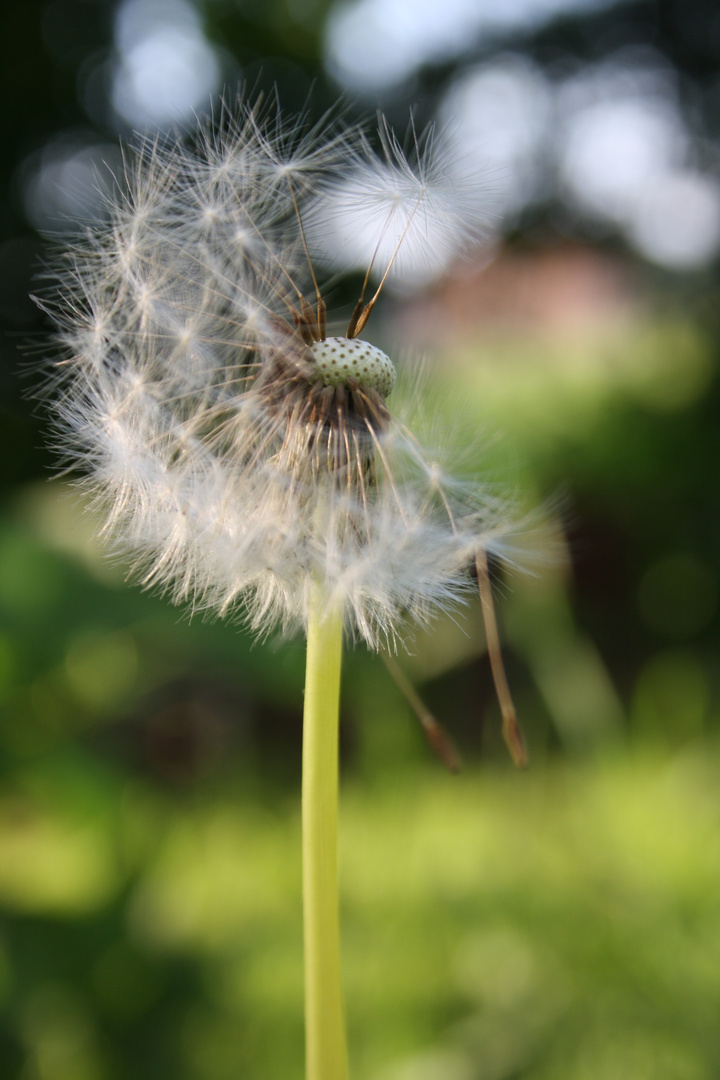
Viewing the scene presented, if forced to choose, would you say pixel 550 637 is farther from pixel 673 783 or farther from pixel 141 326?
pixel 141 326

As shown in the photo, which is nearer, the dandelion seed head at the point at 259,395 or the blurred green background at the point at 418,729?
the dandelion seed head at the point at 259,395

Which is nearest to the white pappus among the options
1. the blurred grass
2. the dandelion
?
the dandelion

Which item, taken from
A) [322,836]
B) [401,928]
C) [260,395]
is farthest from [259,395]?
[401,928]

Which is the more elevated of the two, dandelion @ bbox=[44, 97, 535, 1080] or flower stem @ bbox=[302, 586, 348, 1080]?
dandelion @ bbox=[44, 97, 535, 1080]

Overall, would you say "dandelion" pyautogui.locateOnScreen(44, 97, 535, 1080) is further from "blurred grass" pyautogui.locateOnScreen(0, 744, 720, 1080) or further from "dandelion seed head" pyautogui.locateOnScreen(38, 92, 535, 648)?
"blurred grass" pyautogui.locateOnScreen(0, 744, 720, 1080)

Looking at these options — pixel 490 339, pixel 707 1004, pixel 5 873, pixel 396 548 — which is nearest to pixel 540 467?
pixel 490 339

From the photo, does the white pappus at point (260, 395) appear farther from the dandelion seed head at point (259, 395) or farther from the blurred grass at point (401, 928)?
the blurred grass at point (401, 928)

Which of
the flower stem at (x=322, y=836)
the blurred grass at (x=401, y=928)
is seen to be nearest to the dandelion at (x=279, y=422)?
the flower stem at (x=322, y=836)
